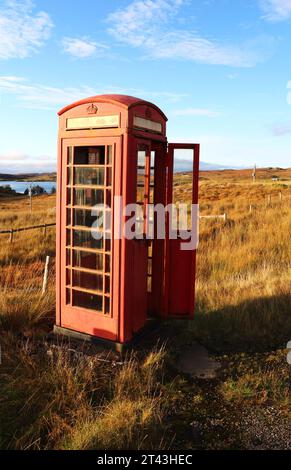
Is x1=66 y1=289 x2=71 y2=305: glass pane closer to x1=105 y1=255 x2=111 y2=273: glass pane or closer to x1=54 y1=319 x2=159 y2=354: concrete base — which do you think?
x1=54 y1=319 x2=159 y2=354: concrete base

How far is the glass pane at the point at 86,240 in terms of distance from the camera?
5270 millimetres

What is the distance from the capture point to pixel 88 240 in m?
5.31

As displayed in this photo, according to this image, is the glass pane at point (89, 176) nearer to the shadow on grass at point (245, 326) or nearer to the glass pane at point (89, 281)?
the glass pane at point (89, 281)

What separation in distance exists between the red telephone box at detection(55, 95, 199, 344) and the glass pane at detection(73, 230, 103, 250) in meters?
0.01

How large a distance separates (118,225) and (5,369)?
1.84 m

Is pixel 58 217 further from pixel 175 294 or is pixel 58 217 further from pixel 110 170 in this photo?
pixel 175 294

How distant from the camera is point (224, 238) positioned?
13.0 m

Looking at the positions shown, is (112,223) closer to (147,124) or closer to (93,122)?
(93,122)

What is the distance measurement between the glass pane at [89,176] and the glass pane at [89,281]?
3.61 ft

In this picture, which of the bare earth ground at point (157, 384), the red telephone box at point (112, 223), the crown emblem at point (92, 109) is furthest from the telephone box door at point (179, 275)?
the crown emblem at point (92, 109)

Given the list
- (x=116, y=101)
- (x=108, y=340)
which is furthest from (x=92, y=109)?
(x=108, y=340)

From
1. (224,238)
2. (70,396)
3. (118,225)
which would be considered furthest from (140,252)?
(224,238)

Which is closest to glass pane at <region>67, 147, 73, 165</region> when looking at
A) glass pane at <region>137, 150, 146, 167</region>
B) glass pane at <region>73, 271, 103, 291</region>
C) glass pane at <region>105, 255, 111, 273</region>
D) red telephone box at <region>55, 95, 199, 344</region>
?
red telephone box at <region>55, 95, 199, 344</region>

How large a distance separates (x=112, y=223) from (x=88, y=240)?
1.99 ft
